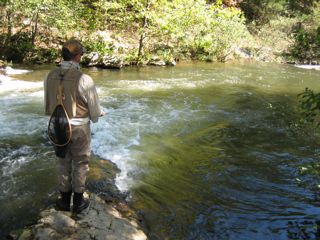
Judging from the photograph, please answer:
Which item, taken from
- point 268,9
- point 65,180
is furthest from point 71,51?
point 268,9

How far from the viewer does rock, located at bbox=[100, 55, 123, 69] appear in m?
17.0

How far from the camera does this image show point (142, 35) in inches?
727

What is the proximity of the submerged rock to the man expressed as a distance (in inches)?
14.2

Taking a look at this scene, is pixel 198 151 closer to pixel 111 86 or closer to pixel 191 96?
pixel 191 96

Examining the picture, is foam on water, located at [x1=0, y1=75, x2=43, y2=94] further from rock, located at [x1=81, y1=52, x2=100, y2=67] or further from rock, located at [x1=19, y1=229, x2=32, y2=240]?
rock, located at [x1=19, y1=229, x2=32, y2=240]

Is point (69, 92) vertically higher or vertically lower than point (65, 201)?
higher

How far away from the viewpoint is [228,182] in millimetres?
5992

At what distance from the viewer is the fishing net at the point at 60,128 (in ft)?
12.1

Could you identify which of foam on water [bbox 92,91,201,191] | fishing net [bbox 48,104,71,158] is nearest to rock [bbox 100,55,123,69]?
foam on water [bbox 92,91,201,191]

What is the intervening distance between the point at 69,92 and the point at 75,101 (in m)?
0.10

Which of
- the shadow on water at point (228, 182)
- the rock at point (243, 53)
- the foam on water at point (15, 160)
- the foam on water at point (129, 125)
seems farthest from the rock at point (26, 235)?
the rock at point (243, 53)

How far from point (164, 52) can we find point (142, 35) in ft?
6.83

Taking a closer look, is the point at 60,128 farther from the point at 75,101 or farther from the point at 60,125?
the point at 75,101

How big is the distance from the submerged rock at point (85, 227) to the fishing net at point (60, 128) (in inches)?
28.1
